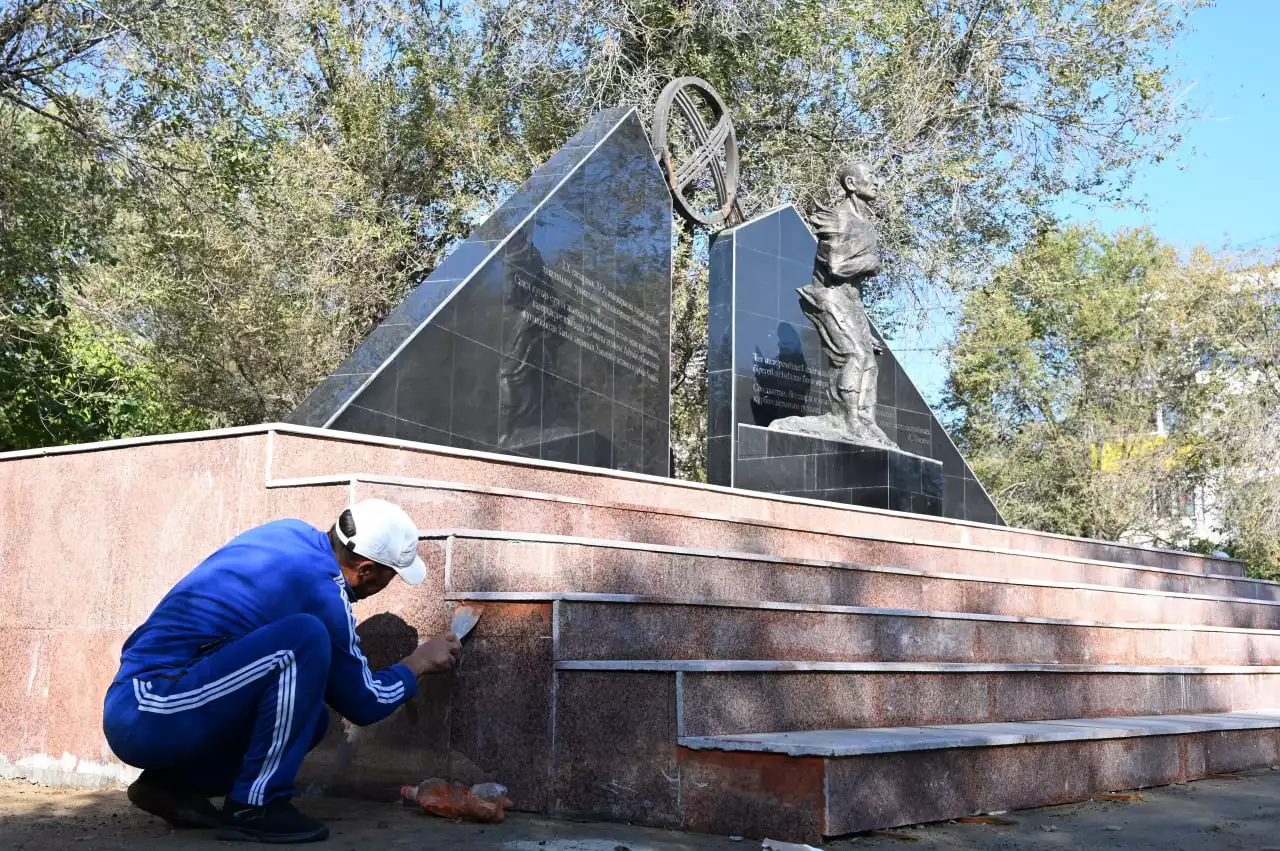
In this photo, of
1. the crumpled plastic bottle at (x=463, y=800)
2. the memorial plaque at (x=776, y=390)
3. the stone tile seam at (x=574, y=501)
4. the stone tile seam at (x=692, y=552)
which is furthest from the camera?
the memorial plaque at (x=776, y=390)

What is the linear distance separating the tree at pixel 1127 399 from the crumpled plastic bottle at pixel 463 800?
67.6 feet

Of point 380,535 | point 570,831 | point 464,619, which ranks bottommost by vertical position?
point 570,831

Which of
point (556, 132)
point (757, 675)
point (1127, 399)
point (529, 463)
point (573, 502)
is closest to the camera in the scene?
point (757, 675)

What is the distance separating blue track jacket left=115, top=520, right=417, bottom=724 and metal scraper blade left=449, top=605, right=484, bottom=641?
0.54m

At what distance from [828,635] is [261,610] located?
2.47 metres

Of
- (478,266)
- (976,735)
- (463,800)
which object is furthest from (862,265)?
(463,800)

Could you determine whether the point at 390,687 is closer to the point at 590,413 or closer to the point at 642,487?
the point at 642,487

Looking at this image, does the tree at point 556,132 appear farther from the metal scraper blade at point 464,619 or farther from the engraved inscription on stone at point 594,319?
the metal scraper blade at point 464,619

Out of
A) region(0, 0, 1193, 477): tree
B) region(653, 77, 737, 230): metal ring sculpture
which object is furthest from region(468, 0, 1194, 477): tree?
region(653, 77, 737, 230): metal ring sculpture

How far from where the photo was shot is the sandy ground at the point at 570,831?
144 inches

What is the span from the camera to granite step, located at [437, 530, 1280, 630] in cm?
457

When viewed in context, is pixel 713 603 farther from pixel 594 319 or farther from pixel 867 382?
pixel 867 382

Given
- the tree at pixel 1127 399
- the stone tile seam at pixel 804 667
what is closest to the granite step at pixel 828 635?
the stone tile seam at pixel 804 667

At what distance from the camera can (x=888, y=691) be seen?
4.88 meters
